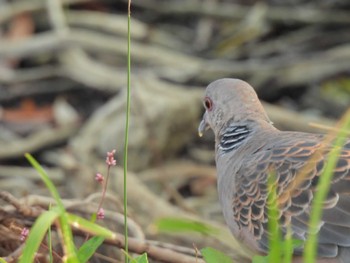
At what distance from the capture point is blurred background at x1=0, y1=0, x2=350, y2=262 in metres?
6.46

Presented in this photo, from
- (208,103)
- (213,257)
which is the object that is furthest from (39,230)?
(208,103)

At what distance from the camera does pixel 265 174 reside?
3773 mm

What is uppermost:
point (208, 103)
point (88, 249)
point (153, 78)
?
point (208, 103)

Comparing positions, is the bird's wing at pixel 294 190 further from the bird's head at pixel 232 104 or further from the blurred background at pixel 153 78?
the blurred background at pixel 153 78

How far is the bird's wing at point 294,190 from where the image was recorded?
138 inches

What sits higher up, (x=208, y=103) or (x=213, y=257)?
(x=208, y=103)

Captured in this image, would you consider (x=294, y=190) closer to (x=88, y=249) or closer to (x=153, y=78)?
(x=88, y=249)

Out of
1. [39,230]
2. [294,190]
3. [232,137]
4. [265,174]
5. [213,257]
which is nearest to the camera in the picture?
[39,230]

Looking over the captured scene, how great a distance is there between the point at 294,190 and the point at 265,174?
17 centimetres

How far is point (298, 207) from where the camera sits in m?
3.62

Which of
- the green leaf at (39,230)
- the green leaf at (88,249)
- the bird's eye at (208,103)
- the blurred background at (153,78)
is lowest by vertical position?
the blurred background at (153,78)

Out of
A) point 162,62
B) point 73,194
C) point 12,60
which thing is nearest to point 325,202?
point 73,194

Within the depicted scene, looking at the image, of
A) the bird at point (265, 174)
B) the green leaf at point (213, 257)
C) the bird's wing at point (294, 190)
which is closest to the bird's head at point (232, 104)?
the bird at point (265, 174)

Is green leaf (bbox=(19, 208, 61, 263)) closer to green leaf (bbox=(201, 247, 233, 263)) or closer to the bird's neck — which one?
green leaf (bbox=(201, 247, 233, 263))
